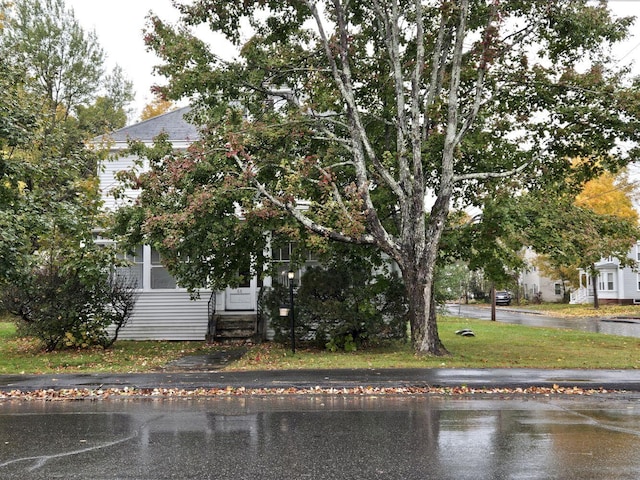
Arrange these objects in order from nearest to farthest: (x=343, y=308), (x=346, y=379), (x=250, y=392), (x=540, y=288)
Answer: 1. (x=250, y=392)
2. (x=346, y=379)
3. (x=343, y=308)
4. (x=540, y=288)

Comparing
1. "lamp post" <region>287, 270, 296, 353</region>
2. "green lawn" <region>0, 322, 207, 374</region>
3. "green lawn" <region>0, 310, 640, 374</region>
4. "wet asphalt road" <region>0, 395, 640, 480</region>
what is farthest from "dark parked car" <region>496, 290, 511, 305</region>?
"wet asphalt road" <region>0, 395, 640, 480</region>

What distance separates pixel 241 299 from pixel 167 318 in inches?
101

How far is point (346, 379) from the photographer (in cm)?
1077

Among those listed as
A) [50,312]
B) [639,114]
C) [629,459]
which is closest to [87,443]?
[629,459]

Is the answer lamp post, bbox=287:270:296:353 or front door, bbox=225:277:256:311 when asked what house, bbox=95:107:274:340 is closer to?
front door, bbox=225:277:256:311

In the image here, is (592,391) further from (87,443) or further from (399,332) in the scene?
(87,443)

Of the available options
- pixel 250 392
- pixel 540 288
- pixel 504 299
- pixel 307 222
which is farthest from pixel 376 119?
pixel 540 288

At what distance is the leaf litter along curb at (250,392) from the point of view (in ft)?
32.1

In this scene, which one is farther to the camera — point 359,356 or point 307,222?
point 359,356

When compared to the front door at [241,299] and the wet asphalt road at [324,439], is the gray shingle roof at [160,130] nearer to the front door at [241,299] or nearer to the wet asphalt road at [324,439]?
the front door at [241,299]

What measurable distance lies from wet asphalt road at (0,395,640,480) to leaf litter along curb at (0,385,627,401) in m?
0.49

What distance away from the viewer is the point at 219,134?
1411 centimetres

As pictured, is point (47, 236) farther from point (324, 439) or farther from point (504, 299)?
point (504, 299)

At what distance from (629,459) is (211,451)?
415 cm
